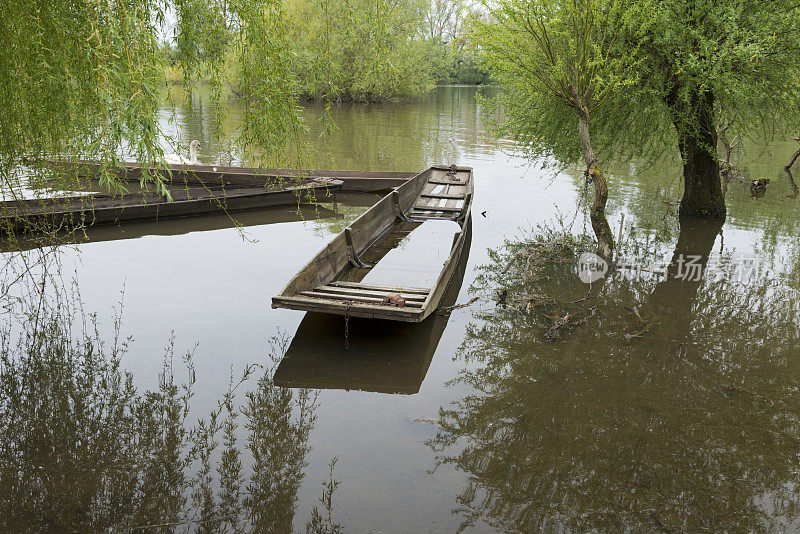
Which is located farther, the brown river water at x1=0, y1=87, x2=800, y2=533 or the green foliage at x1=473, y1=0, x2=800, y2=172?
the green foliage at x1=473, y1=0, x2=800, y2=172

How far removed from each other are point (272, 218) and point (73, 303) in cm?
542

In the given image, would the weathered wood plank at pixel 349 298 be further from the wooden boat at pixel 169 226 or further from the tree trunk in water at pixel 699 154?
the tree trunk in water at pixel 699 154

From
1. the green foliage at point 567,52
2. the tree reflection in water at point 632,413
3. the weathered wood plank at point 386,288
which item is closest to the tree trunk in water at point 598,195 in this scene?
the green foliage at point 567,52

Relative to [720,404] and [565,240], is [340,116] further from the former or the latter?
[720,404]

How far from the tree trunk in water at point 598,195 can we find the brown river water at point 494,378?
0.42 metres

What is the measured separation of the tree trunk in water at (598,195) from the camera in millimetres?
9398

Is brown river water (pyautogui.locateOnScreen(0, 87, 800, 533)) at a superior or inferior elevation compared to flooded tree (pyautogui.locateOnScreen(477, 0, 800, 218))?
inferior

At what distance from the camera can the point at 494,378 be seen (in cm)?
596

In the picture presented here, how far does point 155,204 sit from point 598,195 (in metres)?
8.09

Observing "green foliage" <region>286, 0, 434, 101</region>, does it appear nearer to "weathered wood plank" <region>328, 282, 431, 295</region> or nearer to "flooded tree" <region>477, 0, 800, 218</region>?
"flooded tree" <region>477, 0, 800, 218</region>

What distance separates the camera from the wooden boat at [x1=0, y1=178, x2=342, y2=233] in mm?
10016

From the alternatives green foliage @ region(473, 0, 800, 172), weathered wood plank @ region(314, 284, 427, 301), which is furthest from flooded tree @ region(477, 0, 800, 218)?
weathered wood plank @ region(314, 284, 427, 301)

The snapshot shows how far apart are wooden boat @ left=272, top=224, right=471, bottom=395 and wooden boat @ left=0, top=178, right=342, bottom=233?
3504mm

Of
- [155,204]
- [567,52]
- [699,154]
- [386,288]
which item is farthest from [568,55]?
[155,204]
